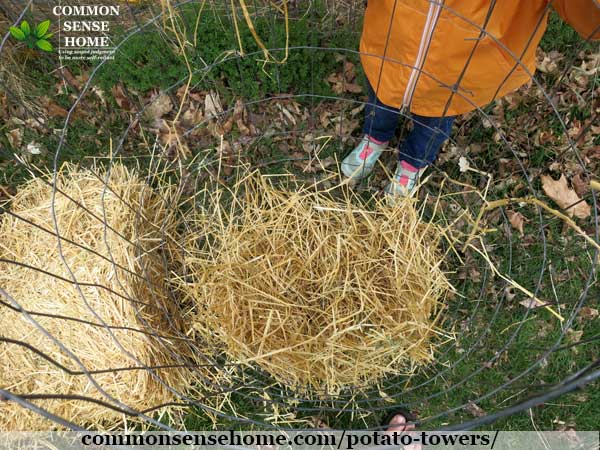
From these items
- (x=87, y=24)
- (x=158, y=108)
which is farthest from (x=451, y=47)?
(x=87, y=24)

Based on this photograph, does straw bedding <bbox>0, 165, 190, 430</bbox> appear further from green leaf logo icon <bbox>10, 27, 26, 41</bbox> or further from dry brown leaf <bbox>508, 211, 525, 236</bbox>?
dry brown leaf <bbox>508, 211, 525, 236</bbox>

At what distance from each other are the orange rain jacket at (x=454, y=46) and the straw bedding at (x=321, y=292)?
345 mm

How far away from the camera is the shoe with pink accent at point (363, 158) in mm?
1489

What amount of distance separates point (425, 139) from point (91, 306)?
120 centimetres

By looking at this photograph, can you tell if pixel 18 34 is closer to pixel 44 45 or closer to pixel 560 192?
pixel 44 45

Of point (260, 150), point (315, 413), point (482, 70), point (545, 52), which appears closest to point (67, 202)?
point (260, 150)

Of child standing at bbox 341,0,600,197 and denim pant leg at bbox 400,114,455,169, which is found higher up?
child standing at bbox 341,0,600,197

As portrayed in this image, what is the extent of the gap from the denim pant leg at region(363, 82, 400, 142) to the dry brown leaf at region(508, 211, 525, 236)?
56 cm

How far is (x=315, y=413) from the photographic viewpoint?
140 cm

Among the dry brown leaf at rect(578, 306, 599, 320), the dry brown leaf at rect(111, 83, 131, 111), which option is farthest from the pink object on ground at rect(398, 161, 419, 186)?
the dry brown leaf at rect(111, 83, 131, 111)

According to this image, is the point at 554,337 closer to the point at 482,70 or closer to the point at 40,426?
the point at 482,70

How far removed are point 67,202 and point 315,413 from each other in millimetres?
1133

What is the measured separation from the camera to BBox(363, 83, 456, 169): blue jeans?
1.29 metres

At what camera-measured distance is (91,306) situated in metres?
1.23
